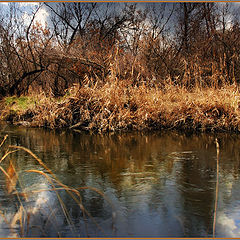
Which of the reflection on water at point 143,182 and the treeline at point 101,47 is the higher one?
the treeline at point 101,47

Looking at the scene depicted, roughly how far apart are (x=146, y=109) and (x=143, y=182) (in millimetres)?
4769

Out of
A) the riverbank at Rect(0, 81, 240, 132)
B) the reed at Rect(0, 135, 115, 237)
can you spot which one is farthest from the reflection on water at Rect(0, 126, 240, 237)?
the riverbank at Rect(0, 81, 240, 132)

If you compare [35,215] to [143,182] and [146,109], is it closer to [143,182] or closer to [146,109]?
[143,182]

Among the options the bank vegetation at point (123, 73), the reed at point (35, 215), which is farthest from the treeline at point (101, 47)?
the reed at point (35, 215)

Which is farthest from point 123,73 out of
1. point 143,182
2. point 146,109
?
point 143,182

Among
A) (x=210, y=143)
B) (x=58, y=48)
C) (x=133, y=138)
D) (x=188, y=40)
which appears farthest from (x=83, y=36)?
(x=210, y=143)

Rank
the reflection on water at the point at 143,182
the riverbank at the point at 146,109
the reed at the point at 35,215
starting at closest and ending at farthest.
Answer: the reed at the point at 35,215 → the reflection on water at the point at 143,182 → the riverbank at the point at 146,109

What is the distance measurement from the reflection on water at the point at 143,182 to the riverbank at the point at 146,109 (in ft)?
3.22

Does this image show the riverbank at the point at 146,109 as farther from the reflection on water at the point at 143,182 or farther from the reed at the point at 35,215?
the reed at the point at 35,215

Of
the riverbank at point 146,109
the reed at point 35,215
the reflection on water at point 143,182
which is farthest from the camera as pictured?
the riverbank at point 146,109

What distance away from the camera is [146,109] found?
884 centimetres

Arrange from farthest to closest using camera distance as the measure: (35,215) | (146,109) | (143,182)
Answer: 1. (146,109)
2. (143,182)
3. (35,215)

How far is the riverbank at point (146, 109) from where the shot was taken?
854cm

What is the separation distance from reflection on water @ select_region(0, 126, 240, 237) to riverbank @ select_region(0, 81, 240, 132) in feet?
3.22
